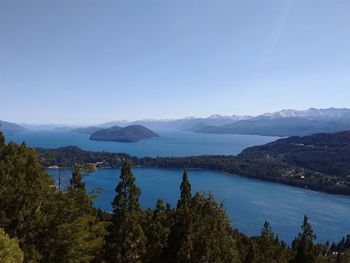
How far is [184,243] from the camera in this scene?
2481 cm

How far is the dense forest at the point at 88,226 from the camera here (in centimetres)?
1934

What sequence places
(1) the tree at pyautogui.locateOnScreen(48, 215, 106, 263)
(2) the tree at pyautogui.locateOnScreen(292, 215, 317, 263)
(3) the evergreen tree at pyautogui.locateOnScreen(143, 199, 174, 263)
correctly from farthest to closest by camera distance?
(2) the tree at pyautogui.locateOnScreen(292, 215, 317, 263) → (3) the evergreen tree at pyautogui.locateOnScreen(143, 199, 174, 263) → (1) the tree at pyautogui.locateOnScreen(48, 215, 106, 263)

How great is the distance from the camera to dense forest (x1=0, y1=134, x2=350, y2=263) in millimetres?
19344

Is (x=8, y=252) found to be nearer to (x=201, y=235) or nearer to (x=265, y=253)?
(x=201, y=235)

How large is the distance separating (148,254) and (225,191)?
129 m

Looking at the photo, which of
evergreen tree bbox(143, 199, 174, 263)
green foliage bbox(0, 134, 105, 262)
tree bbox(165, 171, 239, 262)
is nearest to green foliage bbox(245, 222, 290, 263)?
tree bbox(165, 171, 239, 262)

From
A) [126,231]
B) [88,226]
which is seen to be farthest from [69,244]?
[126,231]

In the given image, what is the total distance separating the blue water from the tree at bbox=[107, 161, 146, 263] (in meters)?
77.4

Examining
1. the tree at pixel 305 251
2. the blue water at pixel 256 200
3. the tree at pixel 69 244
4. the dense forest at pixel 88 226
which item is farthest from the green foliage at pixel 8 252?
the blue water at pixel 256 200

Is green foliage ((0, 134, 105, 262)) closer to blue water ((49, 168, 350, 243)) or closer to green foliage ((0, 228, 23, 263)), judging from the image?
green foliage ((0, 228, 23, 263))

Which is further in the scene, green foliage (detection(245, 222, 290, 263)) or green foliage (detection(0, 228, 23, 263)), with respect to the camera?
green foliage (detection(245, 222, 290, 263))

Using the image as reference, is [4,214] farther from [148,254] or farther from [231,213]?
[231,213]

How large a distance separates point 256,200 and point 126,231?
11828 centimetres

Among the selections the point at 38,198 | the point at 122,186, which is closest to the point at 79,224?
the point at 38,198
